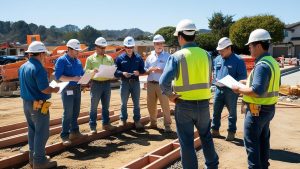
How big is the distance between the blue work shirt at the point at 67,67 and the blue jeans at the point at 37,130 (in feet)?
3.72

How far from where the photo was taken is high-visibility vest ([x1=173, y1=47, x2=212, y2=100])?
4266mm

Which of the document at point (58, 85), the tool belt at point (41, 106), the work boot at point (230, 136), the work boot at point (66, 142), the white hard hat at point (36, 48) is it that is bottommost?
the work boot at point (230, 136)

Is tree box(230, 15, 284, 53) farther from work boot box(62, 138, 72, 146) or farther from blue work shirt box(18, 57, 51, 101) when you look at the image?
blue work shirt box(18, 57, 51, 101)

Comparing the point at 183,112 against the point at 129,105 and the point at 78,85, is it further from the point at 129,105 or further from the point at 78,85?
the point at 129,105

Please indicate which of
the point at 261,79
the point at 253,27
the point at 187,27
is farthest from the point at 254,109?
the point at 253,27

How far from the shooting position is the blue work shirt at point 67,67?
21.0 ft

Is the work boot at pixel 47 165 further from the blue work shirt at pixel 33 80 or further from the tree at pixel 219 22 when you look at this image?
the tree at pixel 219 22

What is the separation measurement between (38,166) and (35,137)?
48 cm

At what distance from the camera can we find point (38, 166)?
5.44 m

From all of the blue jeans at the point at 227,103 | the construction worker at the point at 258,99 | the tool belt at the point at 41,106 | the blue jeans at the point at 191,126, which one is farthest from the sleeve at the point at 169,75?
the blue jeans at the point at 227,103

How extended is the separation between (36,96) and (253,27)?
1612 inches

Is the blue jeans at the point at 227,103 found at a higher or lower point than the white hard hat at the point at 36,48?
lower

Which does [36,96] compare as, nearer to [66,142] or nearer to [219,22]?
[66,142]

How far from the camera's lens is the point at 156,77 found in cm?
784
